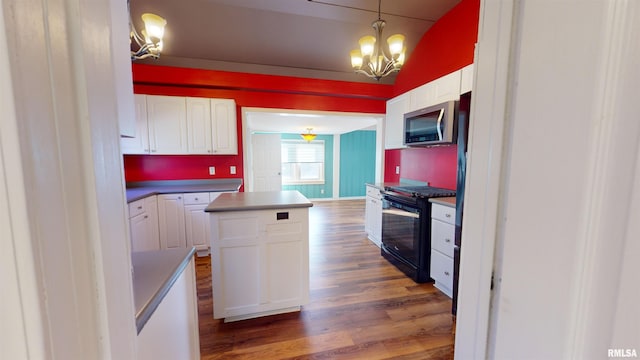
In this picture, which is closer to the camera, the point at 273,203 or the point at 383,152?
the point at 273,203

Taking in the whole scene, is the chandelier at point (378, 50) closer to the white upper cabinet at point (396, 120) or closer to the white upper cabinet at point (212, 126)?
the white upper cabinet at point (396, 120)

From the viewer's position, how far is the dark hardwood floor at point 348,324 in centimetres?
161

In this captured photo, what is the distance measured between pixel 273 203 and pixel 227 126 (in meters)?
1.99

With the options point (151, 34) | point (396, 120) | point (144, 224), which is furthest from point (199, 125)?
point (396, 120)

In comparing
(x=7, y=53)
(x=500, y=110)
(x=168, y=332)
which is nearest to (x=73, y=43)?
(x=7, y=53)

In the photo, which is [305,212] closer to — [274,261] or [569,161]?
[274,261]

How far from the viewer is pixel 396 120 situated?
135 inches

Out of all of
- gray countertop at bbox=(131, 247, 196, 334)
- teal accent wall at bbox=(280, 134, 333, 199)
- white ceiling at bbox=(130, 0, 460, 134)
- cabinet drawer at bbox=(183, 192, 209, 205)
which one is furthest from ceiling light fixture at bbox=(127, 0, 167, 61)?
teal accent wall at bbox=(280, 134, 333, 199)

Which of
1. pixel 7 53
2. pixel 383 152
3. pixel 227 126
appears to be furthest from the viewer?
pixel 383 152

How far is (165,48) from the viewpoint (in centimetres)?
312

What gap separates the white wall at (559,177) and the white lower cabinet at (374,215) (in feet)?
9.47

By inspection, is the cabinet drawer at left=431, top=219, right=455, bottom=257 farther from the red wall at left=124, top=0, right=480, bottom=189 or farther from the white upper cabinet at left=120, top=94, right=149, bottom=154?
the white upper cabinet at left=120, top=94, right=149, bottom=154

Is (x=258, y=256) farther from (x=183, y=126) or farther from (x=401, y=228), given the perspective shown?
(x=183, y=126)

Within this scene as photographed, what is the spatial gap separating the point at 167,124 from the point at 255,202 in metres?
2.19
